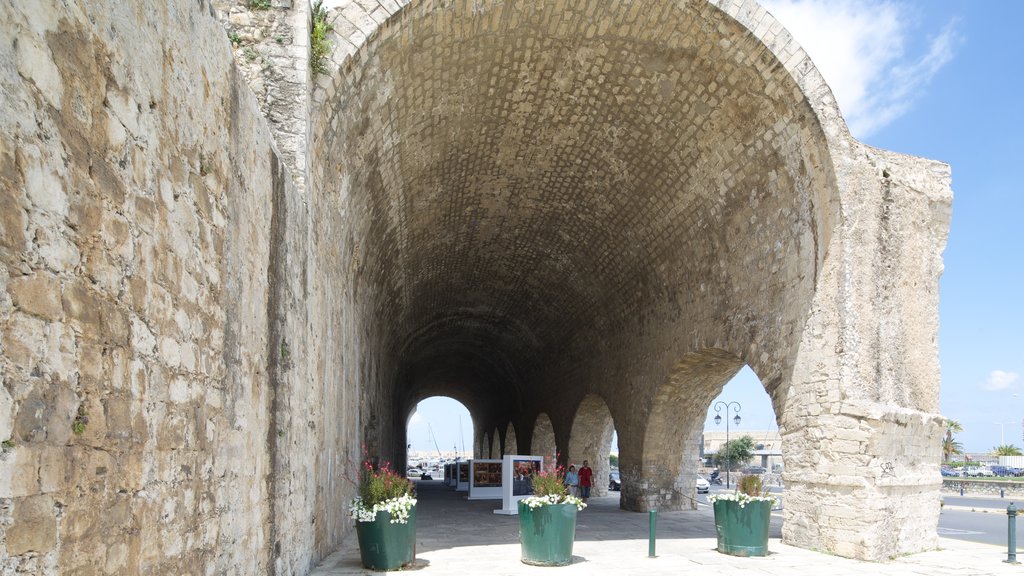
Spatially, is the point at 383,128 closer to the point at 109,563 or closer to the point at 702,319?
the point at 702,319

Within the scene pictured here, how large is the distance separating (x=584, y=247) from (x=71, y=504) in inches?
536

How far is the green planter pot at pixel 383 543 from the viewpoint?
775cm

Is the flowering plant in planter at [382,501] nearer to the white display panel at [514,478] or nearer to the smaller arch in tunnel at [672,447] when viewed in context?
the white display panel at [514,478]

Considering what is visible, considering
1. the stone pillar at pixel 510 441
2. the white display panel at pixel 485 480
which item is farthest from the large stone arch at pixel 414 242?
the stone pillar at pixel 510 441


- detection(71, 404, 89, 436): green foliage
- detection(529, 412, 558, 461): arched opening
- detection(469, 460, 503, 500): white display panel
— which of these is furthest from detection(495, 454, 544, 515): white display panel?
detection(71, 404, 89, 436): green foliage

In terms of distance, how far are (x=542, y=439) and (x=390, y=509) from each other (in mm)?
18798

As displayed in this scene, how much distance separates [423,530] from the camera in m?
12.5

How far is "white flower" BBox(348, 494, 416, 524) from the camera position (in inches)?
303

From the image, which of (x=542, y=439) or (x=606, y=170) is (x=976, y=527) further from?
(x=542, y=439)

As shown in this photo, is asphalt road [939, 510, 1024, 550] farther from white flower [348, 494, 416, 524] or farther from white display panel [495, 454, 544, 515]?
white flower [348, 494, 416, 524]

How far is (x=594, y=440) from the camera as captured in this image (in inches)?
842

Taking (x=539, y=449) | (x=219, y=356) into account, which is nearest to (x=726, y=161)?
(x=219, y=356)

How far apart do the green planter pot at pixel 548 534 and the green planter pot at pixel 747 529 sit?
7.31ft

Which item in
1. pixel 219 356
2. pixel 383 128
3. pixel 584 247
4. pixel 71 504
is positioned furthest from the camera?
pixel 584 247
